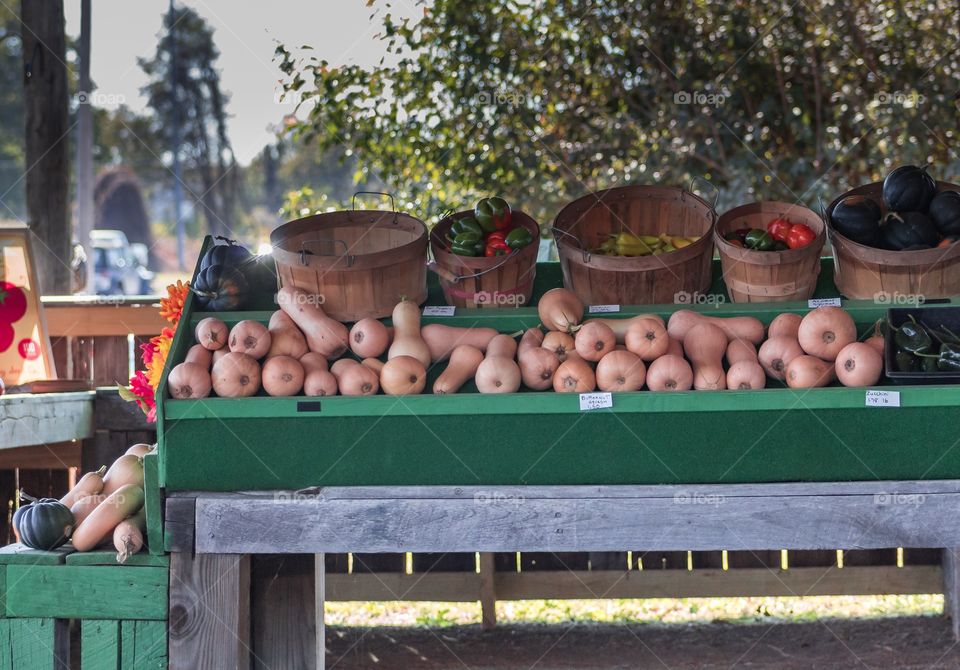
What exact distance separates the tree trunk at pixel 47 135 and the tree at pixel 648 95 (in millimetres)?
1598

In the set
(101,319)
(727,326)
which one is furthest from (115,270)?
(727,326)

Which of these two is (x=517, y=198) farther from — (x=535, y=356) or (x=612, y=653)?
(x=535, y=356)

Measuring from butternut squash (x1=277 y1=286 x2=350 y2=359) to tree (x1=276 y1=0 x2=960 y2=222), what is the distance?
3.72 m

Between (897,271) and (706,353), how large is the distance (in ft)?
2.77

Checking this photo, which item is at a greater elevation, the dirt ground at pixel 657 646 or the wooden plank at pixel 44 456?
the wooden plank at pixel 44 456

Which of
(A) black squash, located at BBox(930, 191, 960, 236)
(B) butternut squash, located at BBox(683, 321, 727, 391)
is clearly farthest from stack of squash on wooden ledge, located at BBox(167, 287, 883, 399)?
(A) black squash, located at BBox(930, 191, 960, 236)

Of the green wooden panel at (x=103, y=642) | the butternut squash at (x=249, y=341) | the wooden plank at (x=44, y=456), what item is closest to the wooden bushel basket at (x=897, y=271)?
the butternut squash at (x=249, y=341)

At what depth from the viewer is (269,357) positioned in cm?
346

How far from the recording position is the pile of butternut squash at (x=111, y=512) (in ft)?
10.6

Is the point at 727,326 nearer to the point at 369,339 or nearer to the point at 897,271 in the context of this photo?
the point at 897,271

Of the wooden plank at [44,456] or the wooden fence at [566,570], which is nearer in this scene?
the wooden plank at [44,456]

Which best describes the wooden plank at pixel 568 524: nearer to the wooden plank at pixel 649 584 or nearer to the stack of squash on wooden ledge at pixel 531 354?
the stack of squash on wooden ledge at pixel 531 354

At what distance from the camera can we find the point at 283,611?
137 inches

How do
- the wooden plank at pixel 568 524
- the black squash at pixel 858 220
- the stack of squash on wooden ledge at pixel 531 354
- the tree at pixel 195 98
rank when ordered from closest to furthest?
the wooden plank at pixel 568 524, the stack of squash on wooden ledge at pixel 531 354, the black squash at pixel 858 220, the tree at pixel 195 98
